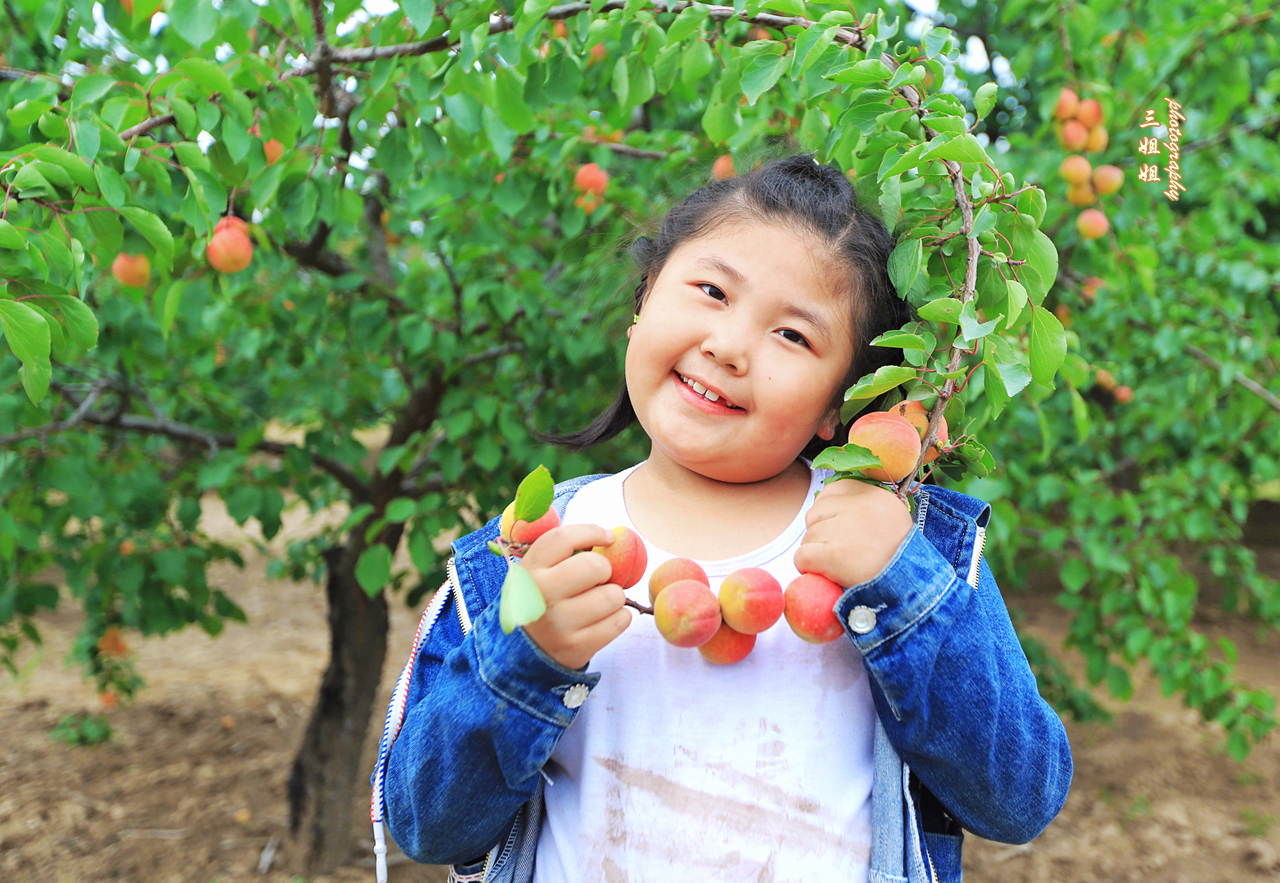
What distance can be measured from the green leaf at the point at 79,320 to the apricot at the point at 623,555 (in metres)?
0.73

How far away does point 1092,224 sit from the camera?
8.18ft

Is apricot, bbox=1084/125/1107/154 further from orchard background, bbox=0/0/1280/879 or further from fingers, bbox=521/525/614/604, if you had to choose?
fingers, bbox=521/525/614/604

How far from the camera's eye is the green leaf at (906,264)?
1.02m

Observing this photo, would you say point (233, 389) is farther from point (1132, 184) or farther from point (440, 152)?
point (1132, 184)

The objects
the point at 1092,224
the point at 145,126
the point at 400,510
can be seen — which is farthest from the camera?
the point at 1092,224

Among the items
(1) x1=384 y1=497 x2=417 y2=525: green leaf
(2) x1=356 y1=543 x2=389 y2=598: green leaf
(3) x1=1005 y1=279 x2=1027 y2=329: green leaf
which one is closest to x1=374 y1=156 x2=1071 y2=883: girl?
(3) x1=1005 y1=279 x2=1027 y2=329: green leaf

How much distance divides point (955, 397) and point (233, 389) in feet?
10.3

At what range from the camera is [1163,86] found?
2676 millimetres

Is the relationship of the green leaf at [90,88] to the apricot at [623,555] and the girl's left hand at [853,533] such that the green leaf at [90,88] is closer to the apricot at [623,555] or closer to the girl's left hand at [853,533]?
the apricot at [623,555]

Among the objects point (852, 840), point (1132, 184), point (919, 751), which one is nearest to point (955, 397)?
point (919, 751)

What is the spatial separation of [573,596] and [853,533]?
0.30 metres

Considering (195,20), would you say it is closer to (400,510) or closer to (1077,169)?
(400,510)

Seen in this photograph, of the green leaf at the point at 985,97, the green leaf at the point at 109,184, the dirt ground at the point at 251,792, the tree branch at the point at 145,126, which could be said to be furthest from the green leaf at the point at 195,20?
the dirt ground at the point at 251,792

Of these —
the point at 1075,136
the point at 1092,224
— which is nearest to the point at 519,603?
the point at 1092,224
